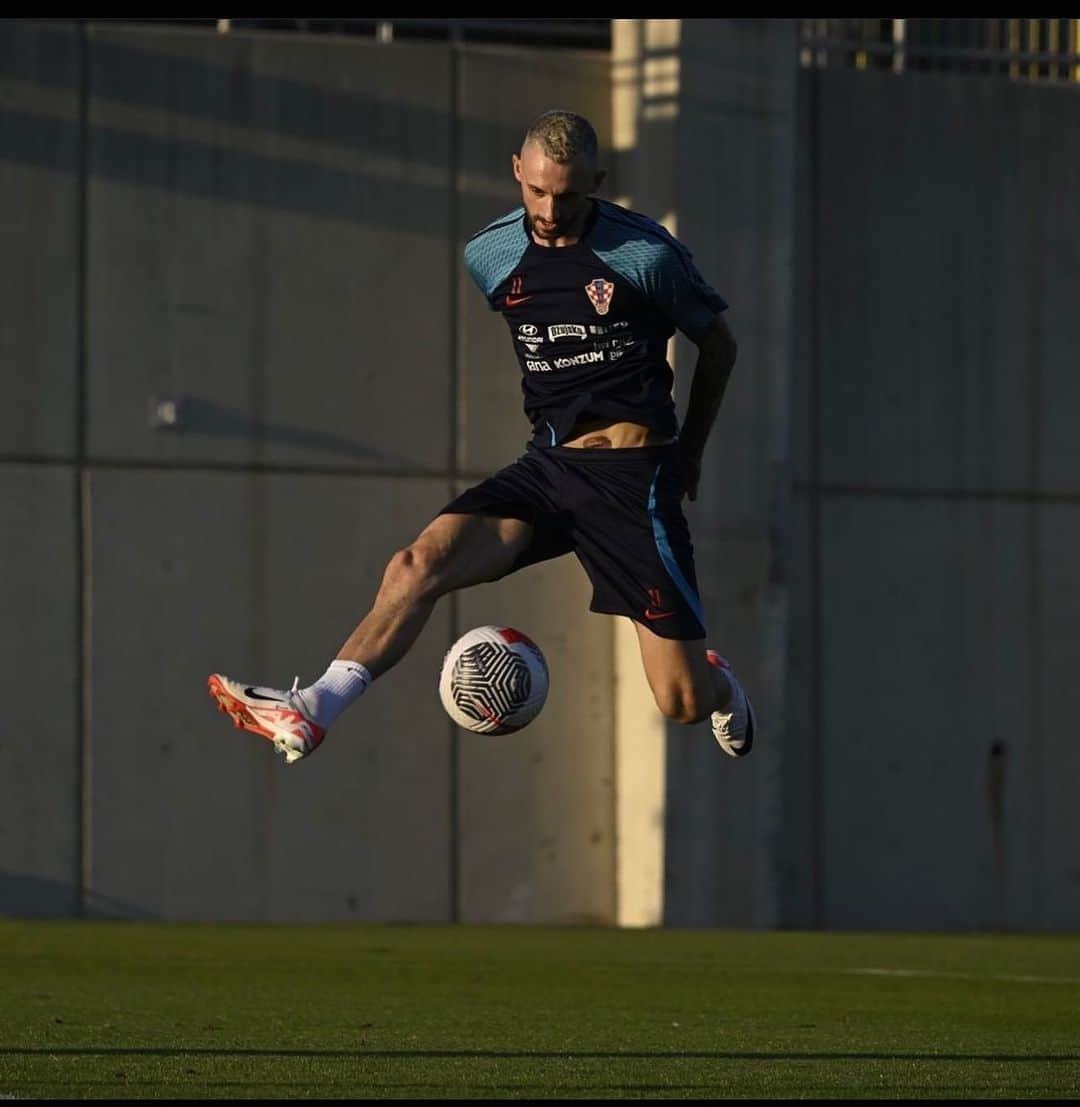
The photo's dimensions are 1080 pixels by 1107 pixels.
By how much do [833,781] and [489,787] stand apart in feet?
9.25

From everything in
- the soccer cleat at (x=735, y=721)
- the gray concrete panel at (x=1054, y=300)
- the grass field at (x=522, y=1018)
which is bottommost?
the grass field at (x=522, y=1018)

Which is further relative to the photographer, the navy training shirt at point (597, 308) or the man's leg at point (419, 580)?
the navy training shirt at point (597, 308)

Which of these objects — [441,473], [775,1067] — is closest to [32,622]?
[441,473]

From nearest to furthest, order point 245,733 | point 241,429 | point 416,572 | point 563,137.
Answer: point 563,137 → point 416,572 → point 245,733 → point 241,429

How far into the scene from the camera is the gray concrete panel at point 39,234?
1658 cm

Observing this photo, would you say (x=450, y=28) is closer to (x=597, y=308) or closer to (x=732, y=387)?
(x=732, y=387)

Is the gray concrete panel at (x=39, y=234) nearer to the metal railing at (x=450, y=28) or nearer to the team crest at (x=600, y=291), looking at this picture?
the metal railing at (x=450, y=28)

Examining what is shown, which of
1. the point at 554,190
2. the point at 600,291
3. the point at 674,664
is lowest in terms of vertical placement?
the point at 674,664

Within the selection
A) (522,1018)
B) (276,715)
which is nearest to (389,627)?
(276,715)

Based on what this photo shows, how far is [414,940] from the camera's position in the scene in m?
14.4

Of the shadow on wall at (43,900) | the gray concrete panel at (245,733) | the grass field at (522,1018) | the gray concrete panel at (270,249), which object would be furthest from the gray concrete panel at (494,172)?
the grass field at (522,1018)

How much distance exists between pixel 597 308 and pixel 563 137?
670mm

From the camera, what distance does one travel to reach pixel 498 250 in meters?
7.84

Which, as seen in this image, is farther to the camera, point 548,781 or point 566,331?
point 548,781
